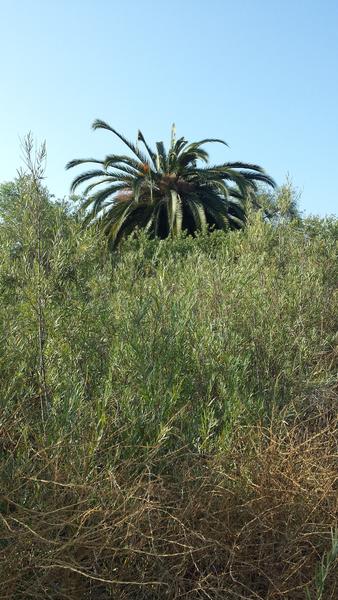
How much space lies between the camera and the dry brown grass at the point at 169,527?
3.03m

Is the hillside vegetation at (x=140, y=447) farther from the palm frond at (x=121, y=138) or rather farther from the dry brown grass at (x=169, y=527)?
the palm frond at (x=121, y=138)

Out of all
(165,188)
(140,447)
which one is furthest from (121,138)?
(140,447)

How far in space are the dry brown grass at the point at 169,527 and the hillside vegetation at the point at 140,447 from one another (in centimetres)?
1

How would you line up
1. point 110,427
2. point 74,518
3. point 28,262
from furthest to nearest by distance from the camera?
1. point 28,262
2. point 110,427
3. point 74,518

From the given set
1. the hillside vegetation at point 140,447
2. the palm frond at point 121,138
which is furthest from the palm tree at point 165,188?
the hillside vegetation at point 140,447

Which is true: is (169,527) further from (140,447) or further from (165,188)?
(165,188)

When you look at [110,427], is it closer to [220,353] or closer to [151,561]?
[151,561]

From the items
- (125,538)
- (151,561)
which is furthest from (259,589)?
(125,538)

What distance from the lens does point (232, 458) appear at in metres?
3.81

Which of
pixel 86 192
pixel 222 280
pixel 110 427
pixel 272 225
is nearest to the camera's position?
pixel 110 427

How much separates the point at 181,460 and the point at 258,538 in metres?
0.64

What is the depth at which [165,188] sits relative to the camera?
1983 centimetres

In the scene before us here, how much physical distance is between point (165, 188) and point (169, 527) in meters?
17.1

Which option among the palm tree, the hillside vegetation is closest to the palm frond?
the palm tree
